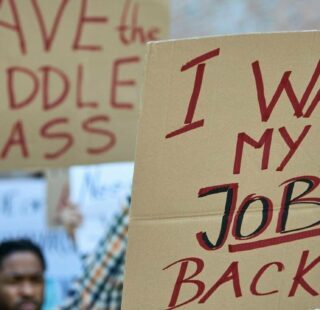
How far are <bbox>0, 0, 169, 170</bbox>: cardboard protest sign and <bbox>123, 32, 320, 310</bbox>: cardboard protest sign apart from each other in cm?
115

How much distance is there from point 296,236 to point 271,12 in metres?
4.06

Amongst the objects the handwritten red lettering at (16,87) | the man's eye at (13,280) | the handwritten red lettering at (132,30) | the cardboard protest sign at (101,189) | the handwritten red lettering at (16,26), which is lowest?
the man's eye at (13,280)

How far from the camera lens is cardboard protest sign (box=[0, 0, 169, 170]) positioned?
3.27m

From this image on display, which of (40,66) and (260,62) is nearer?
(260,62)

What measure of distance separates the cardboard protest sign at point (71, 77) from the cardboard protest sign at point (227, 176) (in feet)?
3.76

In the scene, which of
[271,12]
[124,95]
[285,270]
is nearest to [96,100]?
[124,95]

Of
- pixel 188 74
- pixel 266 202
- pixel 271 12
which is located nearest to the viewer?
pixel 188 74

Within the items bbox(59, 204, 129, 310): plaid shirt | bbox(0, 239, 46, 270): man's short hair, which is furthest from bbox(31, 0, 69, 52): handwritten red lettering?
bbox(0, 239, 46, 270): man's short hair

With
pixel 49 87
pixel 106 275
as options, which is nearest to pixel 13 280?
pixel 106 275

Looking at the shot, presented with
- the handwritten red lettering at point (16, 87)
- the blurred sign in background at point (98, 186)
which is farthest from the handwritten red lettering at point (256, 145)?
the blurred sign in background at point (98, 186)

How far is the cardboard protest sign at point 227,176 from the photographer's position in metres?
2.17

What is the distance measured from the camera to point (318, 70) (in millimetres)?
2264

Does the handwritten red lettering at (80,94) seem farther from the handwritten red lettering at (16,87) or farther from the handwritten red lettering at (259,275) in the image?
the handwritten red lettering at (259,275)

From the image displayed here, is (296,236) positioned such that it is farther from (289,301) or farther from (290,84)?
(290,84)
